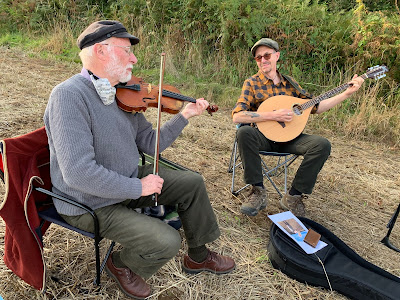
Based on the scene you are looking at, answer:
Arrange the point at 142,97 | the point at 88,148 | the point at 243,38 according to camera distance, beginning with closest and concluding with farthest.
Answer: the point at 88,148, the point at 142,97, the point at 243,38

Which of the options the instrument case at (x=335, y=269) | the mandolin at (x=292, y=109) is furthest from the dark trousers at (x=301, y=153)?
the instrument case at (x=335, y=269)

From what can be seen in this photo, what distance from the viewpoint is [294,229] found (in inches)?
102

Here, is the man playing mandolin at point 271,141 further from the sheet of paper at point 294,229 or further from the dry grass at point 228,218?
the sheet of paper at point 294,229

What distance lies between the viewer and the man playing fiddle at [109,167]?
1.66m

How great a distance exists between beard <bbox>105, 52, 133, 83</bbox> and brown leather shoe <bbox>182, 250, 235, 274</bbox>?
50.2 inches

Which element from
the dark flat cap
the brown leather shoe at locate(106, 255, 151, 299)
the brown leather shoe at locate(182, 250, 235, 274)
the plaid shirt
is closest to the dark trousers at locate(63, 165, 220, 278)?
the brown leather shoe at locate(106, 255, 151, 299)

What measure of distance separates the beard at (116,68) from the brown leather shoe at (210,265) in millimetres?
1274

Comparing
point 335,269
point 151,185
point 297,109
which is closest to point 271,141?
point 297,109

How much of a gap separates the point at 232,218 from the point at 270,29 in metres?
4.24

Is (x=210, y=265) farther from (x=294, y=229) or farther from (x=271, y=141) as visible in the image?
(x=271, y=141)

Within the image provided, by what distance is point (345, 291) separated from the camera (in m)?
2.21

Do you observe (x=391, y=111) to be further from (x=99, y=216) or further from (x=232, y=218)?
(x=99, y=216)

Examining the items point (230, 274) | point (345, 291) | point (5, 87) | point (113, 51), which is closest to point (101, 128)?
point (113, 51)

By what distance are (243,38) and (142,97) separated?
185 inches
